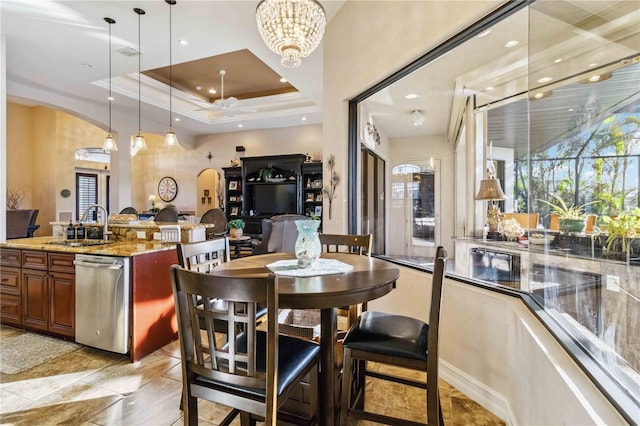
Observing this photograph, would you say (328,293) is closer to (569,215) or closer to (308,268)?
(308,268)

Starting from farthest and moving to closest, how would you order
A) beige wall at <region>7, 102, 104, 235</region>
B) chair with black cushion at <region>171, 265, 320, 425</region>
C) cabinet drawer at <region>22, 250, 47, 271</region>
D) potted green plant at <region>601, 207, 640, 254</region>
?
beige wall at <region>7, 102, 104, 235</region>
cabinet drawer at <region>22, 250, 47, 271</region>
potted green plant at <region>601, 207, 640, 254</region>
chair with black cushion at <region>171, 265, 320, 425</region>

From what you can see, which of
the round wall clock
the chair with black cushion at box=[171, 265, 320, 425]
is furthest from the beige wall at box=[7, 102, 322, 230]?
the chair with black cushion at box=[171, 265, 320, 425]

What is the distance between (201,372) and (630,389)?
60.1 inches

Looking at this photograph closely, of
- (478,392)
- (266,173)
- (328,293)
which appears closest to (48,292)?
(328,293)

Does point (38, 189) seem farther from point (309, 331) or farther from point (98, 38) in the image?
point (309, 331)

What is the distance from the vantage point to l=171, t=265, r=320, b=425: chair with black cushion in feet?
3.60

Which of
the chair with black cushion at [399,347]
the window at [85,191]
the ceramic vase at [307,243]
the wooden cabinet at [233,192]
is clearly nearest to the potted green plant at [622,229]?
the chair with black cushion at [399,347]

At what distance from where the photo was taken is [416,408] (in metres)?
1.96

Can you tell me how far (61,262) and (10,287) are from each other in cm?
89

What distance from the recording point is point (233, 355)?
119 cm

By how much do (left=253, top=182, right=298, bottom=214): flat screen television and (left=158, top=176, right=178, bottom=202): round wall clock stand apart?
3236 millimetres

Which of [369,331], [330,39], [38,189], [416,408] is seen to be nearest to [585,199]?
[369,331]

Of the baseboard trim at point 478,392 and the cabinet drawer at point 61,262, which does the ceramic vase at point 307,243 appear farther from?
the cabinet drawer at point 61,262

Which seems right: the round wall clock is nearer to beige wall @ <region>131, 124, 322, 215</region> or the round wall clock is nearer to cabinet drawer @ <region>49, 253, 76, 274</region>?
beige wall @ <region>131, 124, 322, 215</region>
